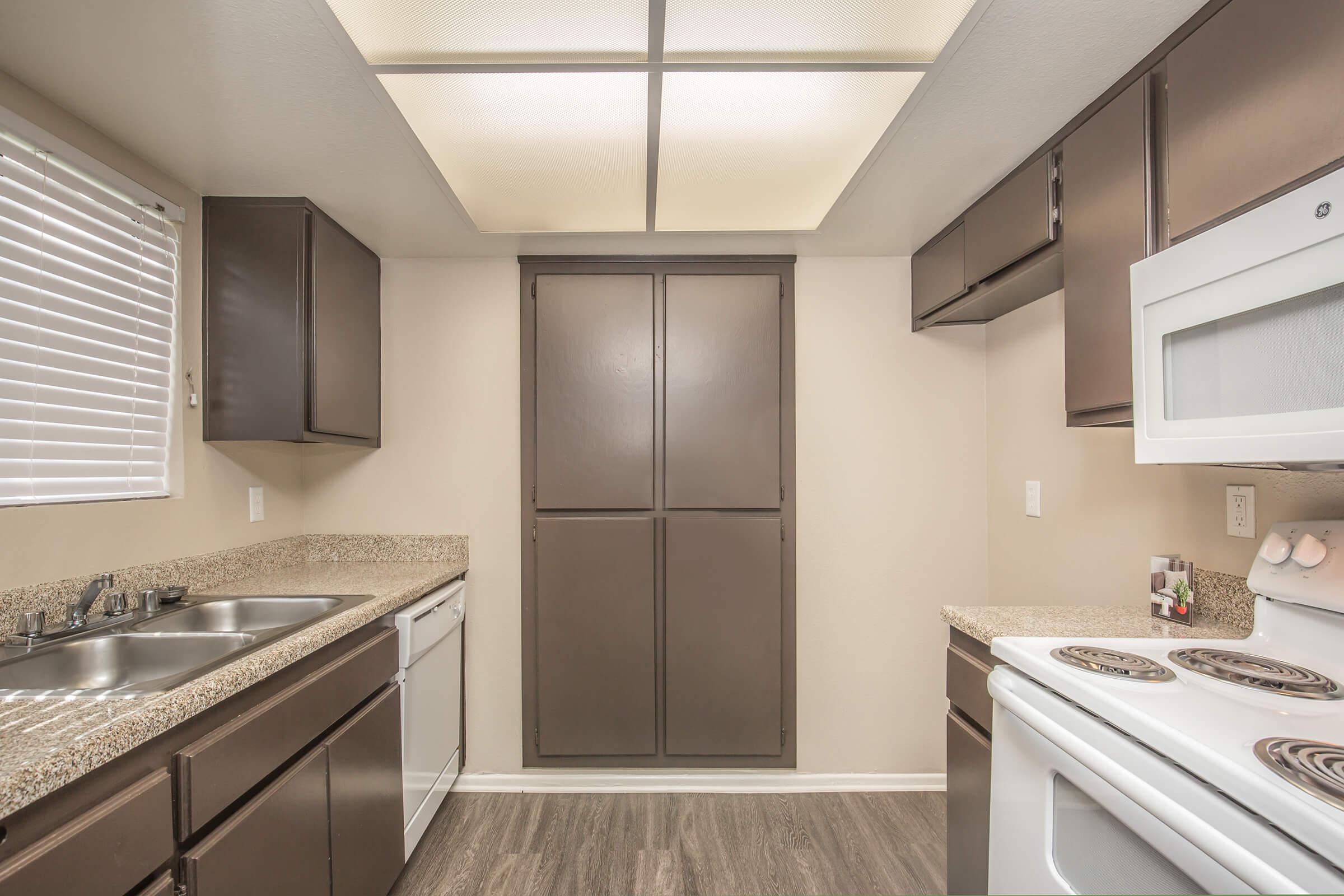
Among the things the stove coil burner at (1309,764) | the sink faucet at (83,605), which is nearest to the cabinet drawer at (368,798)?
the sink faucet at (83,605)

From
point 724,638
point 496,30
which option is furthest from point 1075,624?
point 496,30

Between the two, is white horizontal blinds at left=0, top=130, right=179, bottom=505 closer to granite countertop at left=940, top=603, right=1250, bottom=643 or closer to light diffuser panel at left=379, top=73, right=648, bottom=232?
light diffuser panel at left=379, top=73, right=648, bottom=232

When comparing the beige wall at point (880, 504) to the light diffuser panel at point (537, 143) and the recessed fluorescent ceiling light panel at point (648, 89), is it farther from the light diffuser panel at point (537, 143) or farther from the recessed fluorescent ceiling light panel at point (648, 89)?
the light diffuser panel at point (537, 143)

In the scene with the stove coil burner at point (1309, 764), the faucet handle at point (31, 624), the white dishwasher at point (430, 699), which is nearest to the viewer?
the stove coil burner at point (1309, 764)

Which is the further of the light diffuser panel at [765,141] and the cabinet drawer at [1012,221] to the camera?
the cabinet drawer at [1012,221]

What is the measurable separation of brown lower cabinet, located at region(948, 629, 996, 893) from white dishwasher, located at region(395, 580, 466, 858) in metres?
1.60

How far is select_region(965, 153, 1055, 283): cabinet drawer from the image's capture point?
1597 millimetres

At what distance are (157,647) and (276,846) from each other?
0.58m

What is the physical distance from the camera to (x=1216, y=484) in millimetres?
1457

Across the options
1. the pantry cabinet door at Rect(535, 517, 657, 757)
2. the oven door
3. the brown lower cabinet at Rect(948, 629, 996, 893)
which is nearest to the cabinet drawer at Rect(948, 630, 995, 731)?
the brown lower cabinet at Rect(948, 629, 996, 893)

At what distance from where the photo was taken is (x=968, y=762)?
147 centimetres

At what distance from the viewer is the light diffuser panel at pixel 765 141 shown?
1433 mm

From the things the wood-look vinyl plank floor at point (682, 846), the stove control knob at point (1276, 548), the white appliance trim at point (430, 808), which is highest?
the stove control knob at point (1276, 548)

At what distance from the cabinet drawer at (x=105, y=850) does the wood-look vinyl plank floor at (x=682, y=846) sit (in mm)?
1169
